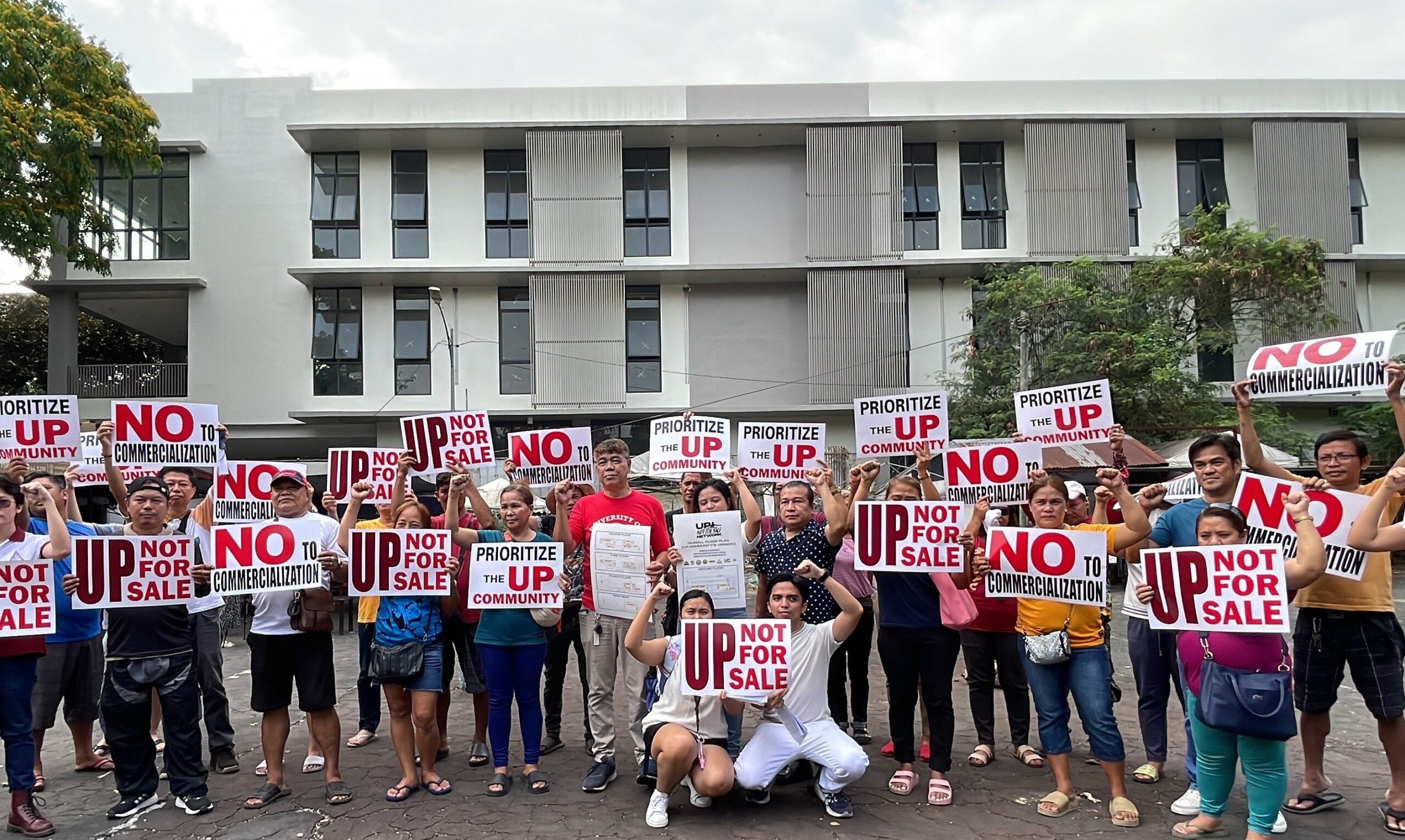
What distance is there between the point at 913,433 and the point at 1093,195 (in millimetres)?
20232

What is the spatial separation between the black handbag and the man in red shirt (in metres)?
1.15

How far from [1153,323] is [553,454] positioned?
17.4 metres

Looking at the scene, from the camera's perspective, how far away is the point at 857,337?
24.5 m

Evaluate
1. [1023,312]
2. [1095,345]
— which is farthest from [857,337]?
[1095,345]

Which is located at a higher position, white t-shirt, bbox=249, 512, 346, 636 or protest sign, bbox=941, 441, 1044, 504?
protest sign, bbox=941, 441, 1044, 504

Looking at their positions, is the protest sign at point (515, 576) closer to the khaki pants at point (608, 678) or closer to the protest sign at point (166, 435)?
the khaki pants at point (608, 678)

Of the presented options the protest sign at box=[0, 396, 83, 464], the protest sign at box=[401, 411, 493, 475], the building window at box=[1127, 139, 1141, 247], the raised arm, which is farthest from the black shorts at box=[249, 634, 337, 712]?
the building window at box=[1127, 139, 1141, 247]

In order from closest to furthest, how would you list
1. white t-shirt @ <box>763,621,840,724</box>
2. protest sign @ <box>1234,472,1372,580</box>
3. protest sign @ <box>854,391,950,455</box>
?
protest sign @ <box>1234,472,1372,580</box>, white t-shirt @ <box>763,621,840,724</box>, protest sign @ <box>854,391,950,455</box>

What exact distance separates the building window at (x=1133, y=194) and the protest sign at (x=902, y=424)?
2105 cm

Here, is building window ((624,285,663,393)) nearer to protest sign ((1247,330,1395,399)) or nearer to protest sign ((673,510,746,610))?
protest sign ((673,510,746,610))

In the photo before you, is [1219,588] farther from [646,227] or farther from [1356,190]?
[1356,190]

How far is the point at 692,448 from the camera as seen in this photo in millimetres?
7809

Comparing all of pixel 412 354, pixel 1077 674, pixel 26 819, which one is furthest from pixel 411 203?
pixel 1077 674

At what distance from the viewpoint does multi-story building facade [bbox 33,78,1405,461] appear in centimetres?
2450
